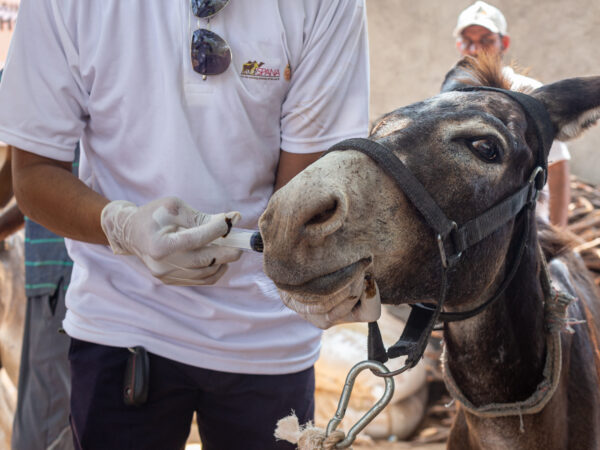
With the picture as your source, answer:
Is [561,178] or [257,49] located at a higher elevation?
[257,49]

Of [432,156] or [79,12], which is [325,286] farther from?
[79,12]

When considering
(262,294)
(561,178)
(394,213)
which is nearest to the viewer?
(394,213)

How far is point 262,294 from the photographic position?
172 cm

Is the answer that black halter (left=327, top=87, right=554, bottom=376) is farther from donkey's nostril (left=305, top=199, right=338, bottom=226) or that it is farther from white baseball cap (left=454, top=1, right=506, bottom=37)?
white baseball cap (left=454, top=1, right=506, bottom=37)

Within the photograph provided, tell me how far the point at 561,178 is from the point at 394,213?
2.84 meters

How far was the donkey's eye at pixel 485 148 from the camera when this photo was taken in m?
1.41

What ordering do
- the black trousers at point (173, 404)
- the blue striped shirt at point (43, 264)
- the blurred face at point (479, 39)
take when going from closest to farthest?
the black trousers at point (173, 404), the blue striped shirt at point (43, 264), the blurred face at point (479, 39)

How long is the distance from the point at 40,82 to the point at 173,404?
3.17ft

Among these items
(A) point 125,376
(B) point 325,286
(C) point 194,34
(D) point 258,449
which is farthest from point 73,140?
(D) point 258,449

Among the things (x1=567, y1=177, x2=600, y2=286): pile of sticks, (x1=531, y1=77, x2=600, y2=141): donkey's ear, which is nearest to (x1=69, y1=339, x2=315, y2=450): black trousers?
(x1=531, y1=77, x2=600, y2=141): donkey's ear

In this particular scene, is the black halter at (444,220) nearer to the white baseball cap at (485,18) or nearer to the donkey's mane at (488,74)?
the donkey's mane at (488,74)

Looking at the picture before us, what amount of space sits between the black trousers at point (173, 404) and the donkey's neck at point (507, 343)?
1.67 feet

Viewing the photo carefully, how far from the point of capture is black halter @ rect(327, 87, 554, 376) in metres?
1.27

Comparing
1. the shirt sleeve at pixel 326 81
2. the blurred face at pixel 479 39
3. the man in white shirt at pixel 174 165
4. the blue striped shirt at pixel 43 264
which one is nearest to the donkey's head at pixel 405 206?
the shirt sleeve at pixel 326 81
